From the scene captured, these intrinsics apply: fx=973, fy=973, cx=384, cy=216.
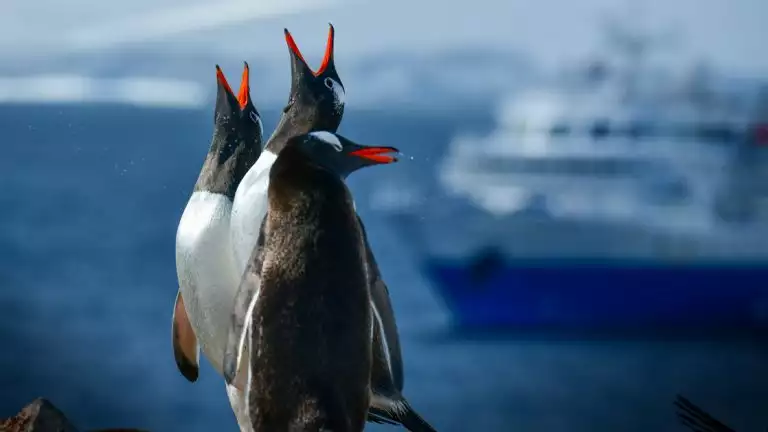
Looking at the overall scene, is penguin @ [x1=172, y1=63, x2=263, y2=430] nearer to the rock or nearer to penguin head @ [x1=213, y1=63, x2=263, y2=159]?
penguin head @ [x1=213, y1=63, x2=263, y2=159]

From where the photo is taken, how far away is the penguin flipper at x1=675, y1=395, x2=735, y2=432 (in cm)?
253

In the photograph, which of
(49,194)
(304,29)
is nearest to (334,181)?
(304,29)

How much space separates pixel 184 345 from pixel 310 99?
757 mm

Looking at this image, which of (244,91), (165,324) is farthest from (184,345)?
(244,91)

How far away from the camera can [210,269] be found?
2.20 m

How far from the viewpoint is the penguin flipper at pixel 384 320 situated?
204 centimetres

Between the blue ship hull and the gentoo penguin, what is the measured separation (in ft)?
2.02

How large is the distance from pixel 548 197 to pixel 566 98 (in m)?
0.26

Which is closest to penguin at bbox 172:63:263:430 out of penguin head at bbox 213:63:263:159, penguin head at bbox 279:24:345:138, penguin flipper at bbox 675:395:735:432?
penguin head at bbox 213:63:263:159

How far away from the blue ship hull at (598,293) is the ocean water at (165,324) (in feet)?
0.17

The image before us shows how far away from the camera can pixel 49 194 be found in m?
2.73

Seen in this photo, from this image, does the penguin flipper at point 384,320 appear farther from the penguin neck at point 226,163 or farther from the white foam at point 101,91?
the white foam at point 101,91

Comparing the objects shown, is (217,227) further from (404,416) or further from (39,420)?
(39,420)

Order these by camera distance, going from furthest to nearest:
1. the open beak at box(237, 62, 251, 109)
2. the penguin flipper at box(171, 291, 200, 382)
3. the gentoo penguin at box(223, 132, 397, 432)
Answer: the penguin flipper at box(171, 291, 200, 382), the open beak at box(237, 62, 251, 109), the gentoo penguin at box(223, 132, 397, 432)
